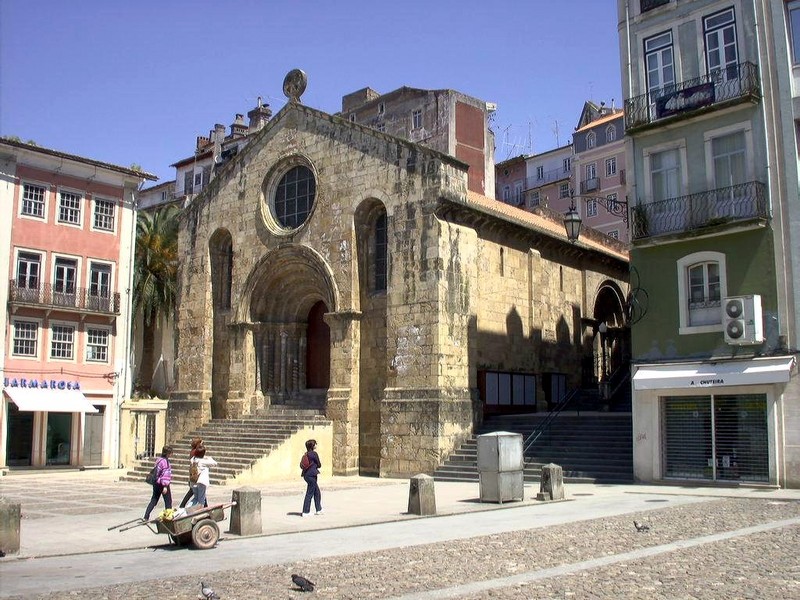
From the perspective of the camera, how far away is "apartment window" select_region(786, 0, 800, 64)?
1862cm

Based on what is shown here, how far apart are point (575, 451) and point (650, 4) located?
1176 cm

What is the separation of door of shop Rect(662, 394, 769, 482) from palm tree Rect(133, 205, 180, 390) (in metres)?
26.6

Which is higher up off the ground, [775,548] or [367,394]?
[367,394]

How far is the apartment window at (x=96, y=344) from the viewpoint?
32.2 metres

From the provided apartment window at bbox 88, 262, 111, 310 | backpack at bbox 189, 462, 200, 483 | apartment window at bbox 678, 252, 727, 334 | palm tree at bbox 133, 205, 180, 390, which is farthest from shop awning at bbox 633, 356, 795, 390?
palm tree at bbox 133, 205, 180, 390

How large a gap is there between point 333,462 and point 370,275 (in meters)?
5.91

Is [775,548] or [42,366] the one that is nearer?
[775,548]

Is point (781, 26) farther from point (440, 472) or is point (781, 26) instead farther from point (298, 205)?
point (298, 205)

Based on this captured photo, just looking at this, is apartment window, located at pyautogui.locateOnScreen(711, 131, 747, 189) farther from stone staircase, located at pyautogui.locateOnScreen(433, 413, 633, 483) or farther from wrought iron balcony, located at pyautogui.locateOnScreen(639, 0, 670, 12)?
stone staircase, located at pyautogui.locateOnScreen(433, 413, 633, 483)

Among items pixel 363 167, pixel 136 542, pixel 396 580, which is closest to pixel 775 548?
pixel 396 580

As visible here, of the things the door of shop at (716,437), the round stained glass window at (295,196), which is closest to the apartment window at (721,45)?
the door of shop at (716,437)

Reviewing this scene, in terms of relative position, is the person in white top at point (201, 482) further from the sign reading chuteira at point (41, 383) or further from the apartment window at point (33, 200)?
the apartment window at point (33, 200)

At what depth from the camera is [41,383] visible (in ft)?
99.5

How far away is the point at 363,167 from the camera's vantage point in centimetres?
2620
